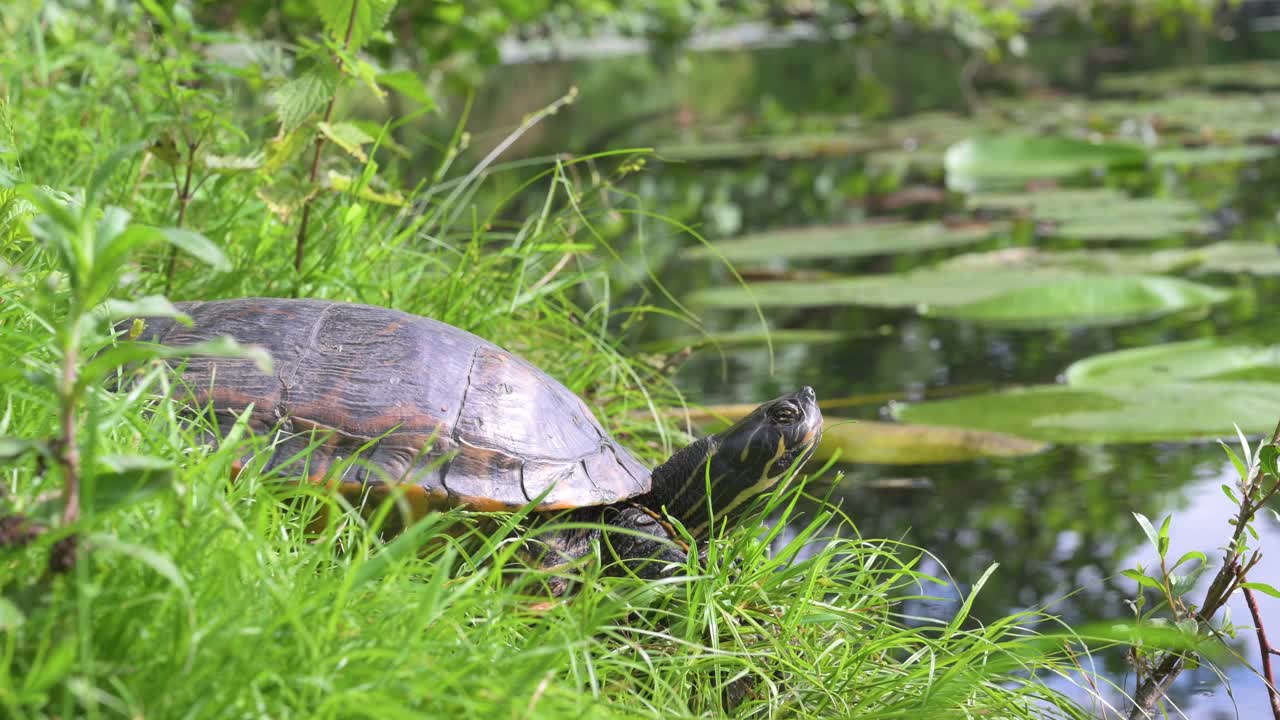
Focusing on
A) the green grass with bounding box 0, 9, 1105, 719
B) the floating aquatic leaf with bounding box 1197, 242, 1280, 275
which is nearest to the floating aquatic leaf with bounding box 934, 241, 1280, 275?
the floating aquatic leaf with bounding box 1197, 242, 1280, 275

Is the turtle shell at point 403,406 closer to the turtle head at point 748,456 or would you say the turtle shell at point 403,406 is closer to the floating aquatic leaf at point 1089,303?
the turtle head at point 748,456

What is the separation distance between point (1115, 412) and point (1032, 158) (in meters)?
3.23

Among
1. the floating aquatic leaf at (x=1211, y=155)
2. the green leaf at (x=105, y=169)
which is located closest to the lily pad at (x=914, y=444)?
the green leaf at (x=105, y=169)

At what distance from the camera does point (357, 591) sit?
1.04 m

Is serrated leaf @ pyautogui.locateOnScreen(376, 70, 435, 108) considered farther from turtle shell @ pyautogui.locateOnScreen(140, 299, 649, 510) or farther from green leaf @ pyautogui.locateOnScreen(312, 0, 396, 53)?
turtle shell @ pyautogui.locateOnScreen(140, 299, 649, 510)

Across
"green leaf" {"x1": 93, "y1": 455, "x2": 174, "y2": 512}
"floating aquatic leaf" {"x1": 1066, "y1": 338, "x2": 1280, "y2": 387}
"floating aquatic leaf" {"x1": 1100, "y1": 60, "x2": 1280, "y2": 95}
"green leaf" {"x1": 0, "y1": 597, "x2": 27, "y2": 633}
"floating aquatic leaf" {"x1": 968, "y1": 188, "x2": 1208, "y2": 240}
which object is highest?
"green leaf" {"x1": 93, "y1": 455, "x2": 174, "y2": 512}

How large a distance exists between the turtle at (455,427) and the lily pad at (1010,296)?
64.4 inches

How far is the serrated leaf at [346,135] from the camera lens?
1762 millimetres

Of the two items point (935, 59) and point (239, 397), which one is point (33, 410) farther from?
point (935, 59)

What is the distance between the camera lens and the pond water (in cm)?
185

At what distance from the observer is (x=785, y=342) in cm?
301

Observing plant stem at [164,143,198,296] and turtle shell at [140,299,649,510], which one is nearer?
turtle shell at [140,299,649,510]

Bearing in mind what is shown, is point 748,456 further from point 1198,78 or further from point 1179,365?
point 1198,78

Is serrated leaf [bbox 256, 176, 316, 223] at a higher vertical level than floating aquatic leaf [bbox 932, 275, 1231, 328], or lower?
higher
